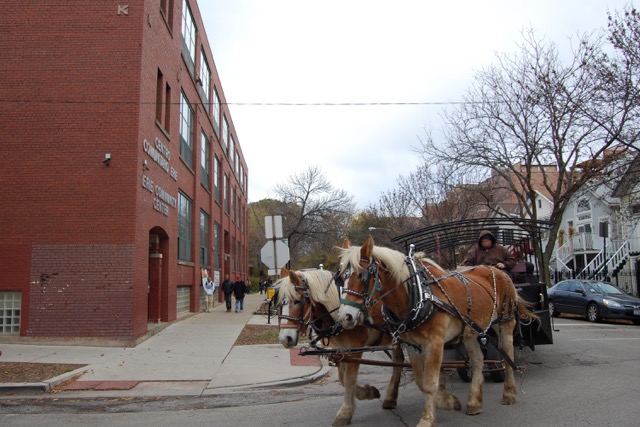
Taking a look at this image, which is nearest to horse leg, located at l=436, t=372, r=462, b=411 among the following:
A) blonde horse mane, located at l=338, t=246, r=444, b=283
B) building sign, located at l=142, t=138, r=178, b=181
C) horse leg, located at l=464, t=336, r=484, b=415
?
horse leg, located at l=464, t=336, r=484, b=415

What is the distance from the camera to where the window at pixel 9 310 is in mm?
12383

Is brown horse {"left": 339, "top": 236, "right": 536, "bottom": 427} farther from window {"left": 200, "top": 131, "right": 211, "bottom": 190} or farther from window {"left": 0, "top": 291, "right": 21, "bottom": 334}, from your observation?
window {"left": 200, "top": 131, "right": 211, "bottom": 190}

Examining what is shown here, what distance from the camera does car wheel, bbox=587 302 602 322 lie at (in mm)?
18378

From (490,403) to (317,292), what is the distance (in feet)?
8.88

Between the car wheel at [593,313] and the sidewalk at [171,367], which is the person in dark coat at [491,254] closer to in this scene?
the sidewalk at [171,367]

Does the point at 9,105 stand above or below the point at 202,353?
above

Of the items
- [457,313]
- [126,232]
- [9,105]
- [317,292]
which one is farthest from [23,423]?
[9,105]

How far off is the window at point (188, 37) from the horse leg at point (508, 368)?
16.4 metres

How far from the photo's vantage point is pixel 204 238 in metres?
24.6

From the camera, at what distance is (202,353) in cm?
1166

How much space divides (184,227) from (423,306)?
630 inches

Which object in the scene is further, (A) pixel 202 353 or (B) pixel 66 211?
(B) pixel 66 211

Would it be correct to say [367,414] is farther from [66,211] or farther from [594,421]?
[66,211]

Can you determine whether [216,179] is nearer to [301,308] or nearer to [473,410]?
[301,308]
